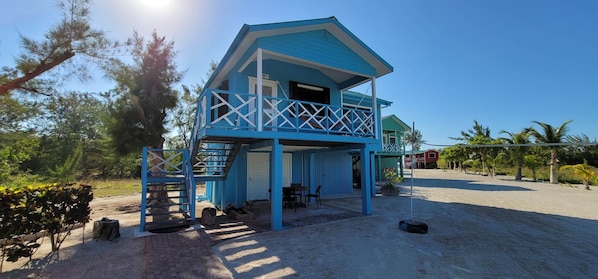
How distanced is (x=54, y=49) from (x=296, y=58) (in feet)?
24.7

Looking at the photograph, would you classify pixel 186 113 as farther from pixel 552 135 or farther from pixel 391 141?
pixel 552 135

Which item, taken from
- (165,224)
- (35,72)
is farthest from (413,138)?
(35,72)

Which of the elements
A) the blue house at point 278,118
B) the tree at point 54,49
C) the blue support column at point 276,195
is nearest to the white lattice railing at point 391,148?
the blue house at point 278,118

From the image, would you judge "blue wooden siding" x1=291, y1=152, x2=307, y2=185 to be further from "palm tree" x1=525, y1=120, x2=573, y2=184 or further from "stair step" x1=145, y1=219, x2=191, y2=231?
"palm tree" x1=525, y1=120, x2=573, y2=184

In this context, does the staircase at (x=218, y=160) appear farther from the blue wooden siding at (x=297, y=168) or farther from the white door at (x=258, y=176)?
the blue wooden siding at (x=297, y=168)

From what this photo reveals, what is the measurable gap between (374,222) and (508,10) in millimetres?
10298

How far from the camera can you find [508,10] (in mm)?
10258

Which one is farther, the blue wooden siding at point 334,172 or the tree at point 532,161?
the tree at point 532,161

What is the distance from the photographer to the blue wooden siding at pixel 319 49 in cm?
729

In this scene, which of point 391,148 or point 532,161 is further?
point 391,148

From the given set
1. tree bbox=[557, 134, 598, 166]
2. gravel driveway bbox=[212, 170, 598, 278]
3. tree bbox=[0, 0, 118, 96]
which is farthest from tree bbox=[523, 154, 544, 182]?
tree bbox=[0, 0, 118, 96]

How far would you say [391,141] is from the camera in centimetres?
2447

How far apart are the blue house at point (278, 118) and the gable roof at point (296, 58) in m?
0.03

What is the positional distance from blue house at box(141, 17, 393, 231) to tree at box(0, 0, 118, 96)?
3.96m
